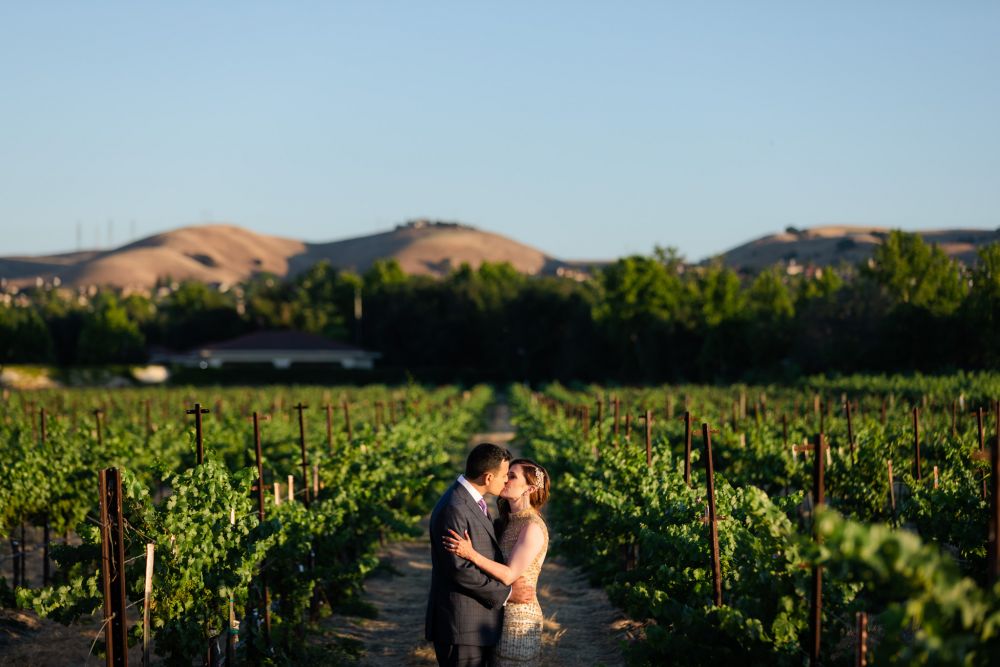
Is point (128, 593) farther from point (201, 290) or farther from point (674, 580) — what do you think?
point (201, 290)

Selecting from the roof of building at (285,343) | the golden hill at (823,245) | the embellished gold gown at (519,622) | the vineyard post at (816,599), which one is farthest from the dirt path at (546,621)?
the golden hill at (823,245)

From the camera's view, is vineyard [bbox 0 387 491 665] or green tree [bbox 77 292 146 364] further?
green tree [bbox 77 292 146 364]

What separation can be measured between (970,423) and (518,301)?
58446 mm

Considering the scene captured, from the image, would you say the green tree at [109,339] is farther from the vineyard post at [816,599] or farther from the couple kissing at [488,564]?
the vineyard post at [816,599]

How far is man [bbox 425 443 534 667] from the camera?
5.55 m

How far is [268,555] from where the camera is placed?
8359 millimetres

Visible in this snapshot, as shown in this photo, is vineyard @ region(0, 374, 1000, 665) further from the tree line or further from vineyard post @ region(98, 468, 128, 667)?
the tree line

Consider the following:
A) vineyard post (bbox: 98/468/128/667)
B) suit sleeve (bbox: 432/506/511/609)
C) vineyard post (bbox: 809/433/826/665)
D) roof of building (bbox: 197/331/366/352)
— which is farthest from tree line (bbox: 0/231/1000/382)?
vineyard post (bbox: 98/468/128/667)

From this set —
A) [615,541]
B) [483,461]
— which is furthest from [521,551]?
[615,541]

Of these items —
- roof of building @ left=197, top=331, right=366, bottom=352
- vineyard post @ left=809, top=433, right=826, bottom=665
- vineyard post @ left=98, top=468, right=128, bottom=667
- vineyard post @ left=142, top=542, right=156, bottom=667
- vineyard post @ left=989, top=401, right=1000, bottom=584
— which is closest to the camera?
vineyard post @ left=989, top=401, right=1000, bottom=584

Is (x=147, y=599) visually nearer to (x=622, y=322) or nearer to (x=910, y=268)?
(x=910, y=268)

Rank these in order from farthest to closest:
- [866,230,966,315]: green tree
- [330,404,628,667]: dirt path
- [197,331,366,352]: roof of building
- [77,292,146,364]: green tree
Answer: [77,292,146,364]: green tree < [197,331,366,352]: roof of building < [866,230,966,315]: green tree < [330,404,628,667]: dirt path

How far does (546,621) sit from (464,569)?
4.96 m

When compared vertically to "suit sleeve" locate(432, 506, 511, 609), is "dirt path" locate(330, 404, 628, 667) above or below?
below
